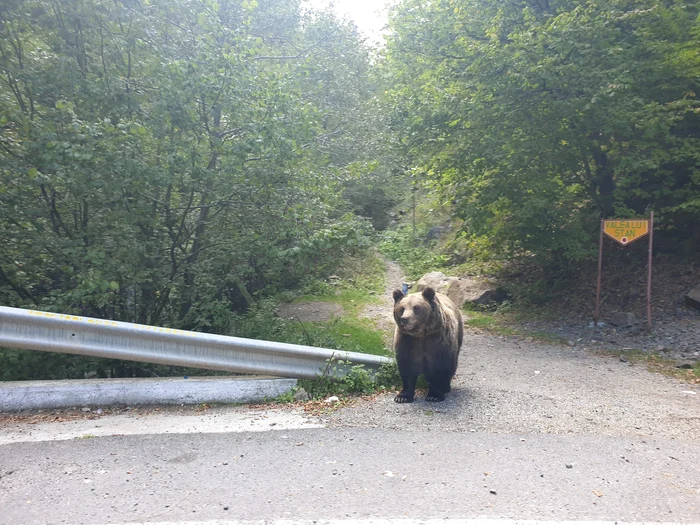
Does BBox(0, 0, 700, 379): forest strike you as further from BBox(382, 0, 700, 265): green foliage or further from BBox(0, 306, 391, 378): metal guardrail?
BBox(0, 306, 391, 378): metal guardrail

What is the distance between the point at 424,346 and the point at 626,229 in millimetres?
6435

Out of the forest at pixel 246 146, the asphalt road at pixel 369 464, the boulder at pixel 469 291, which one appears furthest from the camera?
the boulder at pixel 469 291

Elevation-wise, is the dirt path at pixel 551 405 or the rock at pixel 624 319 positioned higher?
the rock at pixel 624 319

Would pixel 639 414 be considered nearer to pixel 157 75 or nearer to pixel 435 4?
pixel 157 75

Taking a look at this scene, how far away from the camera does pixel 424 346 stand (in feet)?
18.1

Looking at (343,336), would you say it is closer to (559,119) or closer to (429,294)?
(429,294)

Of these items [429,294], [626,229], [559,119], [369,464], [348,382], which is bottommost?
[369,464]

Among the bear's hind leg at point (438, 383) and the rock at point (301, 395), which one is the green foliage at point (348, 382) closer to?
the rock at point (301, 395)

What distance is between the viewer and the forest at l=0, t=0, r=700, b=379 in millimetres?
6328

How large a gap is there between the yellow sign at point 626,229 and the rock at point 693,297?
1.46 m

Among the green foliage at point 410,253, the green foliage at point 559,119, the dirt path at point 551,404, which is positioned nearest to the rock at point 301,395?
the dirt path at point 551,404

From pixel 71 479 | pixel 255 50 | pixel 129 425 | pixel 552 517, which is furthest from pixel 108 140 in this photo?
pixel 552 517

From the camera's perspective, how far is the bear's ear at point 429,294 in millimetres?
5551

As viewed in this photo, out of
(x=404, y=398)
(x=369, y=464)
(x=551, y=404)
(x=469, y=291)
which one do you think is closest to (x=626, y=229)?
(x=469, y=291)
